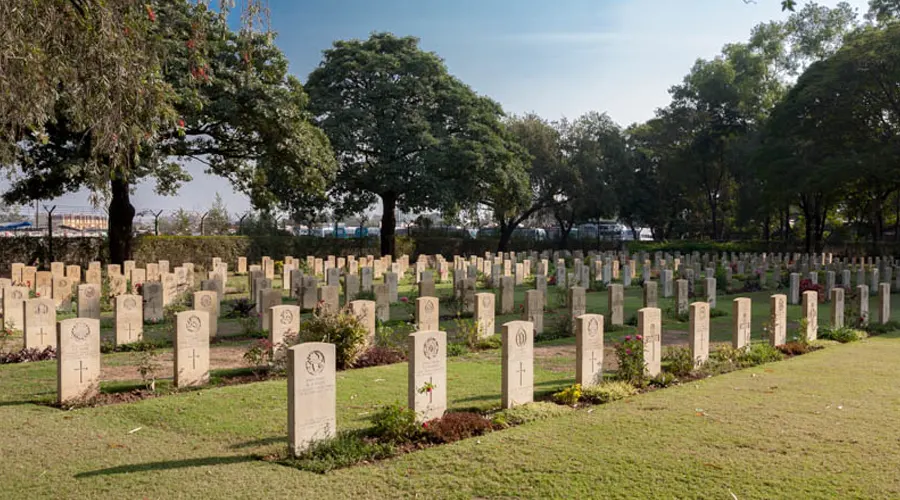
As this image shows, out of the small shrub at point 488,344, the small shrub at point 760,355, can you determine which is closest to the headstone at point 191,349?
the small shrub at point 488,344

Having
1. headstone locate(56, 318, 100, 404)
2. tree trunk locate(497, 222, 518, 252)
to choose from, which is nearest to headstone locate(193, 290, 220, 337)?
headstone locate(56, 318, 100, 404)

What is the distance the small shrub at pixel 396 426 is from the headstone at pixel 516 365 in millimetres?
1357

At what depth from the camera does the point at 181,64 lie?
21.3 m

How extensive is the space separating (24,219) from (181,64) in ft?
75.9

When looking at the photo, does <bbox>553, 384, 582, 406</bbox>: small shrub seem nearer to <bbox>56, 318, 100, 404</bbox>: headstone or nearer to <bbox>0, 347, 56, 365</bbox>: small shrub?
<bbox>56, 318, 100, 404</bbox>: headstone

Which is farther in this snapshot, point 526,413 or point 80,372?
point 80,372

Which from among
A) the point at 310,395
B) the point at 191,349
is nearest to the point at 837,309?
the point at 310,395

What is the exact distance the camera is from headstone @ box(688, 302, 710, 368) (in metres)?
9.98

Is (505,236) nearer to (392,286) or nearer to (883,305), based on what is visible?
(392,286)

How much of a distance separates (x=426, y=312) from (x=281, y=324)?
2800 mm

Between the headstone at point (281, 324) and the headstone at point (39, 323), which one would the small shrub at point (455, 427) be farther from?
the headstone at point (39, 323)

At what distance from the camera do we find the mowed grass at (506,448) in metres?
5.32

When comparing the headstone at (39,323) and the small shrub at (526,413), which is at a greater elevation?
the headstone at (39,323)

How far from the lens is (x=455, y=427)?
6762 millimetres
